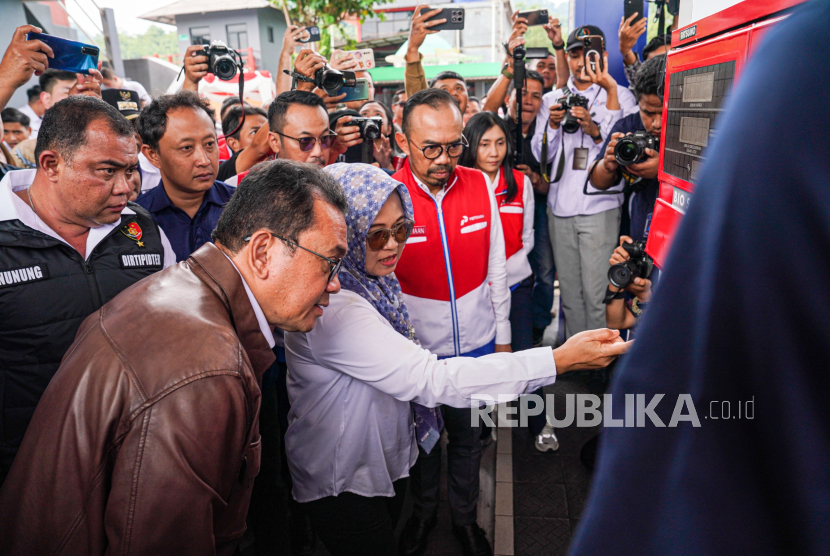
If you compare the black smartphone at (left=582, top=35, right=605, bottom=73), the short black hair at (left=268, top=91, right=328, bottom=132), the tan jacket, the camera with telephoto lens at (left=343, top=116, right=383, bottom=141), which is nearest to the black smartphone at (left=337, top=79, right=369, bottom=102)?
the camera with telephoto lens at (left=343, top=116, right=383, bottom=141)

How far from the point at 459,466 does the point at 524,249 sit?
5.05 feet

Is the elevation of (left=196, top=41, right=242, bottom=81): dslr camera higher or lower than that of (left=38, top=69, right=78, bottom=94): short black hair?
lower

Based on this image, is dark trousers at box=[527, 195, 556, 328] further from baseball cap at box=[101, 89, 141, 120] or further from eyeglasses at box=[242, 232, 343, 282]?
baseball cap at box=[101, 89, 141, 120]

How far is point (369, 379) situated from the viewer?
1885 mm

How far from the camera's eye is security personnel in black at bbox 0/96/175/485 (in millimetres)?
2084

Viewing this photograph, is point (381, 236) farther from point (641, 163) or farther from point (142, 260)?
point (641, 163)

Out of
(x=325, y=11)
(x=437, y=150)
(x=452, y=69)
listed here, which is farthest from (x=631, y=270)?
(x=452, y=69)

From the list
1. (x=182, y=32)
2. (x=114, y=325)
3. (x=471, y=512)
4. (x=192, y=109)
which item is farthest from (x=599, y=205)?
(x=182, y=32)

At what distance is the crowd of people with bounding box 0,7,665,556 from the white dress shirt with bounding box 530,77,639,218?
18 millimetres

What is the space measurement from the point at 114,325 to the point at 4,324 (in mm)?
1142

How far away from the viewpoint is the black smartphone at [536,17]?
4711 millimetres

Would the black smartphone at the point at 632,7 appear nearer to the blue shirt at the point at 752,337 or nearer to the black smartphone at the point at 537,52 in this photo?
the black smartphone at the point at 537,52

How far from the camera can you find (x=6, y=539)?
1265 mm

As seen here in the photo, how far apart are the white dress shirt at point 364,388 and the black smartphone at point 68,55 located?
2.09 m
